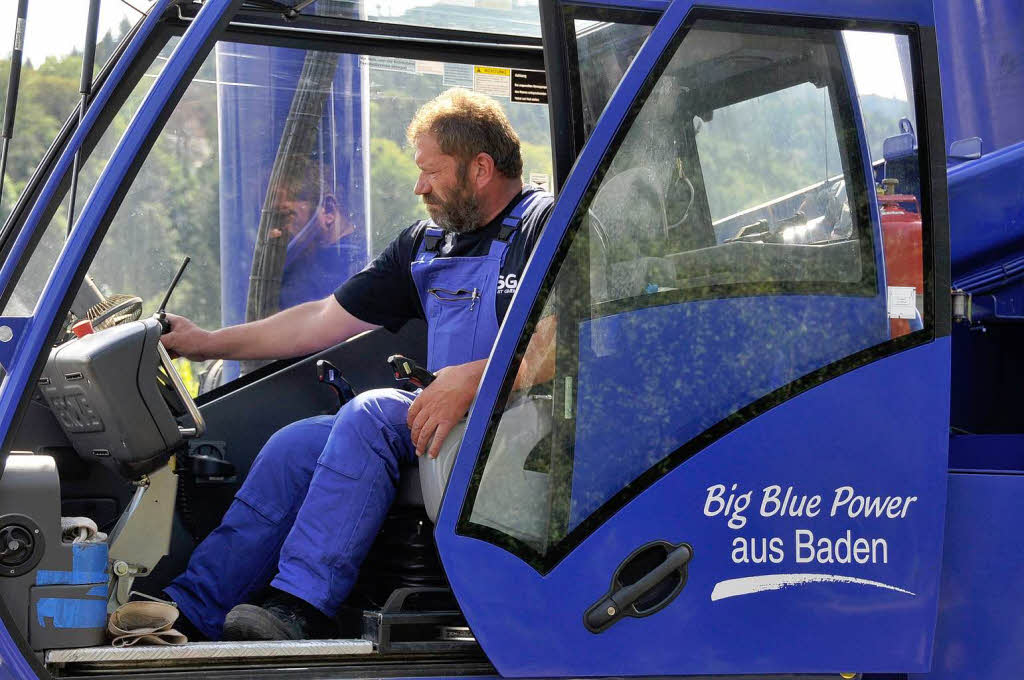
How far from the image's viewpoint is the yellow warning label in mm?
3340

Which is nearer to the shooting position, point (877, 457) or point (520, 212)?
point (877, 457)

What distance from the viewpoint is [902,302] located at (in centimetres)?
217

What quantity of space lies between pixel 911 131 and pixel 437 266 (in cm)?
113

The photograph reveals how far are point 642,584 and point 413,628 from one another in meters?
0.46

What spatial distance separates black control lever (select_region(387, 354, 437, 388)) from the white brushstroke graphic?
2.33 feet

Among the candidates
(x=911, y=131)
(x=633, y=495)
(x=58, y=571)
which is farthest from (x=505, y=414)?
(x=911, y=131)

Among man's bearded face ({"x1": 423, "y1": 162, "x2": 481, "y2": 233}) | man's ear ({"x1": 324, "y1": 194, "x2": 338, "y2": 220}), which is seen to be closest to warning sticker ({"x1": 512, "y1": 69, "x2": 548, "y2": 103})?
man's bearded face ({"x1": 423, "y1": 162, "x2": 481, "y2": 233})

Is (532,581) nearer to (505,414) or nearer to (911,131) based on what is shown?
(505,414)

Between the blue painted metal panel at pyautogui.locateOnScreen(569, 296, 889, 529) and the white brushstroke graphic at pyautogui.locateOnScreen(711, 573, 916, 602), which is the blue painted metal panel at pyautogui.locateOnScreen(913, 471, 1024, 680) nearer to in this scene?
the white brushstroke graphic at pyautogui.locateOnScreen(711, 573, 916, 602)

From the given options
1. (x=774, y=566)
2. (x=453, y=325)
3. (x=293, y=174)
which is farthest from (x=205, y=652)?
(x=293, y=174)

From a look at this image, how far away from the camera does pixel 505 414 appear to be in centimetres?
206

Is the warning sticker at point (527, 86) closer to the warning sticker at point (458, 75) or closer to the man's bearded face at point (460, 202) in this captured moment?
the warning sticker at point (458, 75)

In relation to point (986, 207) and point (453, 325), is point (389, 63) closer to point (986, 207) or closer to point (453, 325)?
point (453, 325)

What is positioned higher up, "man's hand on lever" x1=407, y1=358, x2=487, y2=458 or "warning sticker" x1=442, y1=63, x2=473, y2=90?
"warning sticker" x1=442, y1=63, x2=473, y2=90
